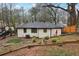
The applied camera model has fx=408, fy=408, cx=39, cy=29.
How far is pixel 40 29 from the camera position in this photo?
11.4 feet

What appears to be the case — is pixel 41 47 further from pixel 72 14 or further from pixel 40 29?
pixel 72 14

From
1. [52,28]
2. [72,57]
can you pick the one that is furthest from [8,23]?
[72,57]

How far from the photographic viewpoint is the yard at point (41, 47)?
345 cm

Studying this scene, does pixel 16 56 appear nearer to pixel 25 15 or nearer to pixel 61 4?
pixel 25 15

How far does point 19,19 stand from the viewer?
11.4 feet

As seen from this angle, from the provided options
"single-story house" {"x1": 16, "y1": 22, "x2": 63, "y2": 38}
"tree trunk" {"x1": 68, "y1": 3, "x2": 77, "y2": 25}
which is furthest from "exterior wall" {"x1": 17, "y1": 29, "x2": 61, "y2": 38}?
"tree trunk" {"x1": 68, "y1": 3, "x2": 77, "y2": 25}

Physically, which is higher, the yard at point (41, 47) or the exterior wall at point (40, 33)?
the exterior wall at point (40, 33)

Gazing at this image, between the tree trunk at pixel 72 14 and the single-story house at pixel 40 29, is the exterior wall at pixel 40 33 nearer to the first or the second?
the single-story house at pixel 40 29

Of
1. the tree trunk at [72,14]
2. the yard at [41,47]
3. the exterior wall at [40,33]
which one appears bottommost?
the yard at [41,47]

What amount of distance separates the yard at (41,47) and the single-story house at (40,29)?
1.7 inches

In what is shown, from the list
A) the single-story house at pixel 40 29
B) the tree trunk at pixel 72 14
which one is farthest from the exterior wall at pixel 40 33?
the tree trunk at pixel 72 14

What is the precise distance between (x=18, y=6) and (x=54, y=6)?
305 millimetres

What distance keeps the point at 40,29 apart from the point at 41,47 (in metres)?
0.15

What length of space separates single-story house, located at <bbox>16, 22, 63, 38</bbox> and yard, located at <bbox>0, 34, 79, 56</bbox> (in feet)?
0.14
